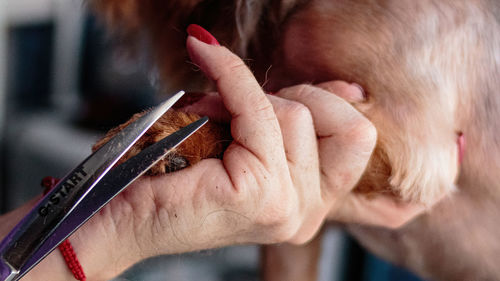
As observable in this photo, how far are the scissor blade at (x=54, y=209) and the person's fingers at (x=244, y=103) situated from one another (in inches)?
2.8

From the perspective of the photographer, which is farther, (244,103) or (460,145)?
(460,145)

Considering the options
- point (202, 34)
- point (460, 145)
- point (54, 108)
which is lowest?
point (54, 108)

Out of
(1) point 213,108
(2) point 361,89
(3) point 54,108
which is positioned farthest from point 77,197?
(3) point 54,108

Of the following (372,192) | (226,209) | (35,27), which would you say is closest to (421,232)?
(372,192)

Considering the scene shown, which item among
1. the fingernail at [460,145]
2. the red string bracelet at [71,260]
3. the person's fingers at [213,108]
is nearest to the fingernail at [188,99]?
the person's fingers at [213,108]

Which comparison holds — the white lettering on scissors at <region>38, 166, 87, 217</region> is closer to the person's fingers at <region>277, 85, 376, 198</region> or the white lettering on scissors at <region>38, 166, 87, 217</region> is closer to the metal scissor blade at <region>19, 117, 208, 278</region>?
the metal scissor blade at <region>19, 117, 208, 278</region>

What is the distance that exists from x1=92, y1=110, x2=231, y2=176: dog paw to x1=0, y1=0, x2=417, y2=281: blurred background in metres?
0.25

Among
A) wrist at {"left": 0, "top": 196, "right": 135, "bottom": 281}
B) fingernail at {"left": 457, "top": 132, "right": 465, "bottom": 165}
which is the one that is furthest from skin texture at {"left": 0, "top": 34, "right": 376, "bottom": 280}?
fingernail at {"left": 457, "top": 132, "right": 465, "bottom": 165}

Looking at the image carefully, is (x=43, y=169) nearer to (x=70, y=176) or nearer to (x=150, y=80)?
(x=150, y=80)

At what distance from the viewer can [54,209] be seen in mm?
278

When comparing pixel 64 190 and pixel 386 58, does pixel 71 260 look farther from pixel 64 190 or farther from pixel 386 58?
pixel 386 58

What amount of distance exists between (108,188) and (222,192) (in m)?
0.07

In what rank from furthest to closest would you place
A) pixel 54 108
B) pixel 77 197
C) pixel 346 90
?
pixel 54 108 < pixel 346 90 < pixel 77 197

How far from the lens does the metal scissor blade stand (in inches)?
11.1
